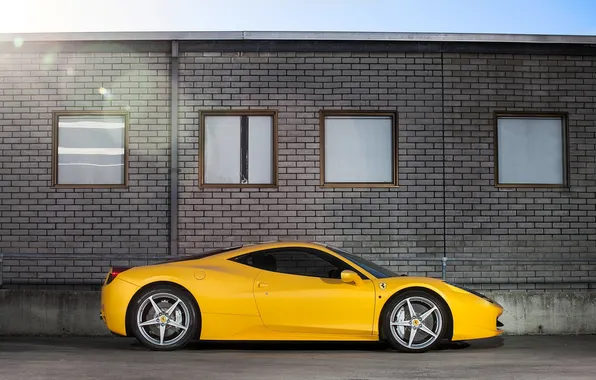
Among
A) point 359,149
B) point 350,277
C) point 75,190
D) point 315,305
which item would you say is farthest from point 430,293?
point 75,190

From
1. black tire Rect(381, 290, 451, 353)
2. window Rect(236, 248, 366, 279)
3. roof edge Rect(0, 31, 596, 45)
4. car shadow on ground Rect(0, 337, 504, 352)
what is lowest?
car shadow on ground Rect(0, 337, 504, 352)

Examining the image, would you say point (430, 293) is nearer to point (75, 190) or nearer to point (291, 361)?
point (291, 361)

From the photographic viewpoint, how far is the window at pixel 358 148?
14102mm

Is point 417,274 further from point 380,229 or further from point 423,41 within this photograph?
point 423,41

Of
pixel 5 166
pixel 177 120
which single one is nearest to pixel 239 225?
pixel 177 120

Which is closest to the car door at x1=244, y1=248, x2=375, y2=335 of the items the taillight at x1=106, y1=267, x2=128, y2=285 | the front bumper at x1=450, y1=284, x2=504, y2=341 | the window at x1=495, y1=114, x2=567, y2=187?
the front bumper at x1=450, y1=284, x2=504, y2=341

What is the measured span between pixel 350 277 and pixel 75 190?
5334 millimetres

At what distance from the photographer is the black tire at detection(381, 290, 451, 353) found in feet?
34.0

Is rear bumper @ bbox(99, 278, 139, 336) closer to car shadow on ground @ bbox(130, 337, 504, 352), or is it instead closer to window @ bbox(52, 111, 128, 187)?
car shadow on ground @ bbox(130, 337, 504, 352)

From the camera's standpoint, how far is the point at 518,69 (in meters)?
14.3

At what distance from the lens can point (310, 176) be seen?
14.0 m

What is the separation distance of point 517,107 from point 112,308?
7.01m

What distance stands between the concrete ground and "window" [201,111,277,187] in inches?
126

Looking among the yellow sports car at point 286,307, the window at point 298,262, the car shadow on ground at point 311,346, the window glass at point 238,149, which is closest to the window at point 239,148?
the window glass at point 238,149
